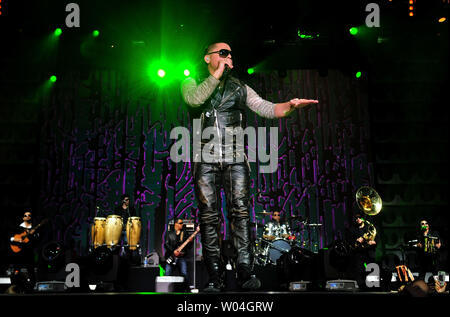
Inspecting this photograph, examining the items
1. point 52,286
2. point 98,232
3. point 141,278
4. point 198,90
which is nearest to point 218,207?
point 198,90

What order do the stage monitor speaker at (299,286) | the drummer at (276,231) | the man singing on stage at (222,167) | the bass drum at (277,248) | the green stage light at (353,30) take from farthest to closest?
1. the green stage light at (353,30)
2. the drummer at (276,231)
3. the bass drum at (277,248)
4. the stage monitor speaker at (299,286)
5. the man singing on stage at (222,167)

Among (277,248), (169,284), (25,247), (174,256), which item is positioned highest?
(25,247)

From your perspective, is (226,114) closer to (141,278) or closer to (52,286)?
(52,286)

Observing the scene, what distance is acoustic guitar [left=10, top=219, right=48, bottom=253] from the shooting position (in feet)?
24.3

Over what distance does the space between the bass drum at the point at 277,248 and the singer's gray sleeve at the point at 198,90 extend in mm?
5258

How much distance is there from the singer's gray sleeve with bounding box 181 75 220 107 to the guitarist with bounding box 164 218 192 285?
4.93 metres

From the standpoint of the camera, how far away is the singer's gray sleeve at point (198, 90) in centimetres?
289

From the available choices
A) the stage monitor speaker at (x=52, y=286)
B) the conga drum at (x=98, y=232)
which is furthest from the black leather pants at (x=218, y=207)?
the conga drum at (x=98, y=232)

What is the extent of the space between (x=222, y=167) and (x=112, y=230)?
5.11m

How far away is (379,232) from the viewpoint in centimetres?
920

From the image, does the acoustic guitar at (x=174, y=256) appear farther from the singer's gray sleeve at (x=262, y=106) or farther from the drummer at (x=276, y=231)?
the singer's gray sleeve at (x=262, y=106)

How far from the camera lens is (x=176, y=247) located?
779 cm

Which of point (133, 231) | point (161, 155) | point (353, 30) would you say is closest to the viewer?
point (133, 231)
